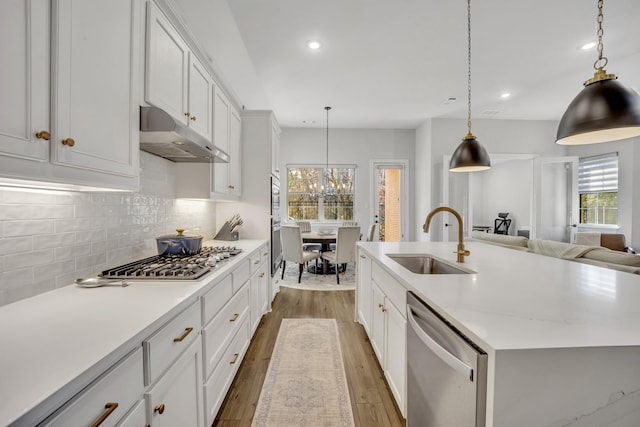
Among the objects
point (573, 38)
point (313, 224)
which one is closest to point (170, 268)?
point (573, 38)

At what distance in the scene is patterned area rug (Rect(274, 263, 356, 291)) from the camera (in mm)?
4074

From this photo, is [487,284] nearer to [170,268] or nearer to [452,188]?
[170,268]

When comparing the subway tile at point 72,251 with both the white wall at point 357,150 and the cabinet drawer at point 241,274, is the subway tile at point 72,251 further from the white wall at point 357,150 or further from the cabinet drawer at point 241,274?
the white wall at point 357,150

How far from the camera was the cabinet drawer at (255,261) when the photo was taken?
2322mm

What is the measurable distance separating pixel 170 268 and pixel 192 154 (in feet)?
3.07

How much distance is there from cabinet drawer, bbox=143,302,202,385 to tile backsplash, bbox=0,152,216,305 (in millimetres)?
600

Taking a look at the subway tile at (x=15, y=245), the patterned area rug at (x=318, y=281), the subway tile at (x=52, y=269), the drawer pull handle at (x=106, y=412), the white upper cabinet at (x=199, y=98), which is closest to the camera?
the drawer pull handle at (x=106, y=412)

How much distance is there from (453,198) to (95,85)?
5.44 meters

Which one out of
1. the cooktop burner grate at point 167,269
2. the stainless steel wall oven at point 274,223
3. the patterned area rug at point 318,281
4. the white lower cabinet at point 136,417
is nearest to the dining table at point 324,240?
the patterned area rug at point 318,281

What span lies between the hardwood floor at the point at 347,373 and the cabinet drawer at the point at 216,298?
68 cm

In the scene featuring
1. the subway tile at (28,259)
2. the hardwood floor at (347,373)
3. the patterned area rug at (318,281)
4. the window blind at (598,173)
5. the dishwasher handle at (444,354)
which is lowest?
A: the hardwood floor at (347,373)

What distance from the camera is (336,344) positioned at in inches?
94.9

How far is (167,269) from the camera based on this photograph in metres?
1.37

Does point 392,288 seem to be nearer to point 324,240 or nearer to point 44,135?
point 44,135
